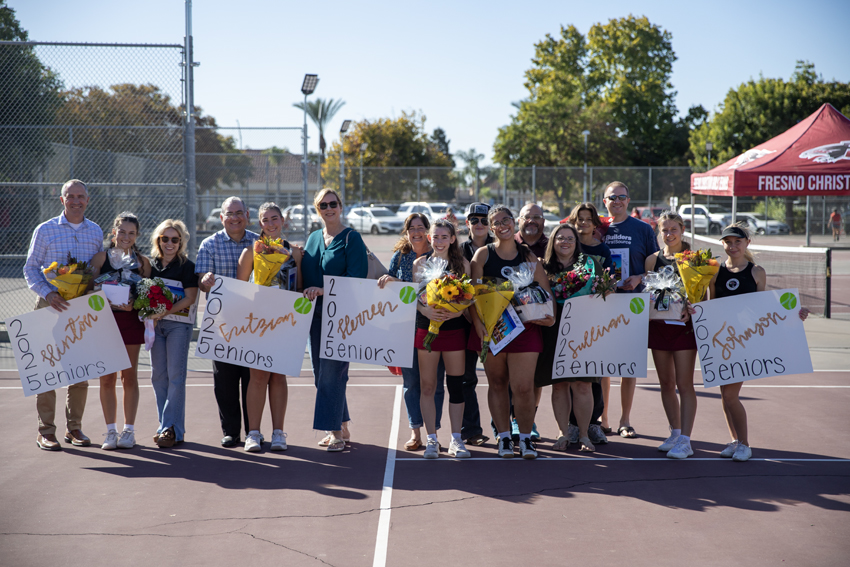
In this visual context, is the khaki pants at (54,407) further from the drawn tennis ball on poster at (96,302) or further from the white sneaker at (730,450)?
the white sneaker at (730,450)

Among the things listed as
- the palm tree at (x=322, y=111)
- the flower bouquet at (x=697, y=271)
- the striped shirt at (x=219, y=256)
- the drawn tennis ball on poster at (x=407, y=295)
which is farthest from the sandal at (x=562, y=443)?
the palm tree at (x=322, y=111)

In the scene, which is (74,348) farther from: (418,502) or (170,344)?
(418,502)

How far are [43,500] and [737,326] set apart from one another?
17.1 feet

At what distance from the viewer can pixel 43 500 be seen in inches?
192

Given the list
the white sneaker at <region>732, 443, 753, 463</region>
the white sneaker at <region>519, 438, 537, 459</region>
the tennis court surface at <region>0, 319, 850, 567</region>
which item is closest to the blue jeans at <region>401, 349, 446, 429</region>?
the tennis court surface at <region>0, 319, 850, 567</region>

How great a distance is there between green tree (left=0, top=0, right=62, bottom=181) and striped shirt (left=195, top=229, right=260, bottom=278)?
20.2 feet

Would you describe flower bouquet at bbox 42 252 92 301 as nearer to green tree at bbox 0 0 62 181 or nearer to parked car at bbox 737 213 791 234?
green tree at bbox 0 0 62 181

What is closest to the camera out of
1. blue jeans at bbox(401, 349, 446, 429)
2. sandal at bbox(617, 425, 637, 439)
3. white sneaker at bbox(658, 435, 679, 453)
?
white sneaker at bbox(658, 435, 679, 453)

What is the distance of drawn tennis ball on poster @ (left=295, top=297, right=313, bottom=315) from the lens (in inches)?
231

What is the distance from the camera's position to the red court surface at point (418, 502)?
13.4 ft

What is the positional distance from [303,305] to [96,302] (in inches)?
65.6

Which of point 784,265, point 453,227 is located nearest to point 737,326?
point 453,227

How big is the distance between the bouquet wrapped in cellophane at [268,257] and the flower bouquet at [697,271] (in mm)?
3163

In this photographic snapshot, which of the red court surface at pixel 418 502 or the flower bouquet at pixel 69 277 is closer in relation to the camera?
the red court surface at pixel 418 502
